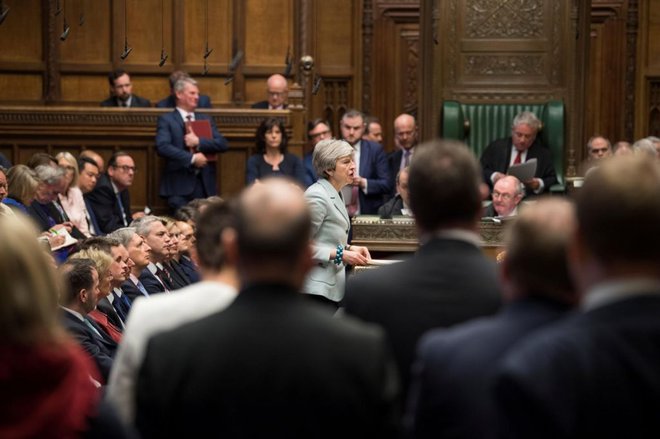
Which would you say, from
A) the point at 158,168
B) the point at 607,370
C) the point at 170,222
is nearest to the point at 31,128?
the point at 158,168

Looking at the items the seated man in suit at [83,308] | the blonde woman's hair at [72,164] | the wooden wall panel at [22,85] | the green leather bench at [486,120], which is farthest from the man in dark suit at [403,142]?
the seated man in suit at [83,308]

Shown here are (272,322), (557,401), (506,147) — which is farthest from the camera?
(506,147)

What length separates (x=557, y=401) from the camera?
2232 millimetres

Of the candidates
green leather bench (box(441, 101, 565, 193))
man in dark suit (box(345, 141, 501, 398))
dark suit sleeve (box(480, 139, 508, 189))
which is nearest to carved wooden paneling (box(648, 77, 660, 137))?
green leather bench (box(441, 101, 565, 193))

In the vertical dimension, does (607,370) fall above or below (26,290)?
below

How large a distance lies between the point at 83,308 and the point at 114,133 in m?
5.16

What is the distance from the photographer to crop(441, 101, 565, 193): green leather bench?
988 cm

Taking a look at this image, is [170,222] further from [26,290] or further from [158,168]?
[26,290]

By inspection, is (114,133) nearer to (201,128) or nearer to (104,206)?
(201,128)

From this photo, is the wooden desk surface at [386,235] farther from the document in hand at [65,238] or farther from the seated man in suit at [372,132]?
the seated man in suit at [372,132]

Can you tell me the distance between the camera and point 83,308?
18.5 ft

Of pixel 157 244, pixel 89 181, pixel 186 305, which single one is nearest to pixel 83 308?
pixel 157 244

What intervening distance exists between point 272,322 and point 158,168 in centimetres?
827

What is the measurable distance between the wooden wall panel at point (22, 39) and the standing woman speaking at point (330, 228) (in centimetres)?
727
